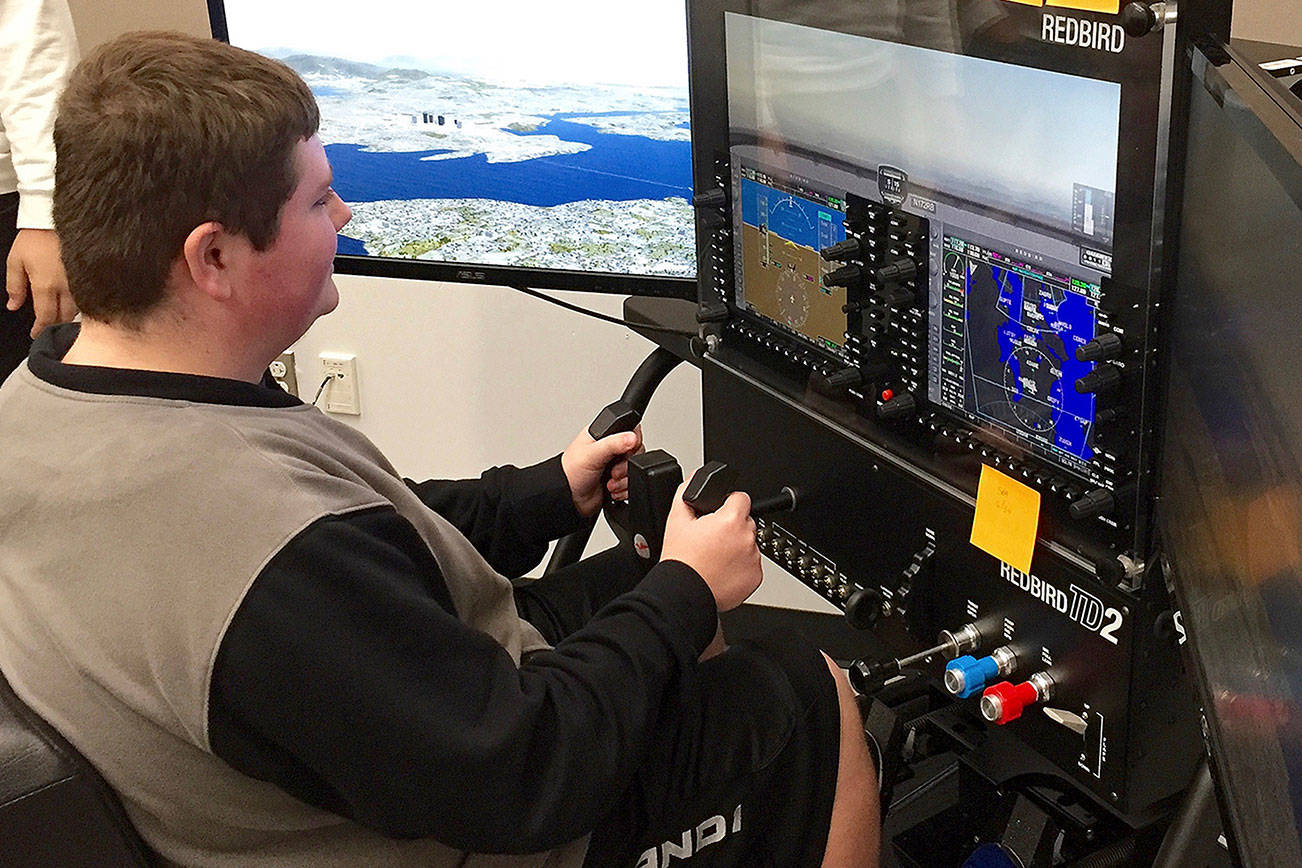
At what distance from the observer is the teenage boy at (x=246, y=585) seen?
1.02 metres

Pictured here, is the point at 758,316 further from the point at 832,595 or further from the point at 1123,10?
the point at 1123,10

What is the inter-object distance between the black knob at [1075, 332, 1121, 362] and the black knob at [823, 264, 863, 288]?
1.03 ft

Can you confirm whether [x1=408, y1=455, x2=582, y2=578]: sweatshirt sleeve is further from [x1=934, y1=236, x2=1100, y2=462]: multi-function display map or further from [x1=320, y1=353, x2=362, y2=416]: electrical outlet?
[x1=320, y1=353, x2=362, y2=416]: electrical outlet

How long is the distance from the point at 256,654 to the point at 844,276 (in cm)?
68

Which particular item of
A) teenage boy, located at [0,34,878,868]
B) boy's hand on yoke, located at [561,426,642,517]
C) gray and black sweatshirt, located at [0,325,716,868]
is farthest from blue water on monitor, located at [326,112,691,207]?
gray and black sweatshirt, located at [0,325,716,868]

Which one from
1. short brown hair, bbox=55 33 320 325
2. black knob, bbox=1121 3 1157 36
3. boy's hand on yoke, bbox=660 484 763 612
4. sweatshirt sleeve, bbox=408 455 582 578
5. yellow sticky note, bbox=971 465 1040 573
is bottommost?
sweatshirt sleeve, bbox=408 455 582 578

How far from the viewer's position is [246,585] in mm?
1012

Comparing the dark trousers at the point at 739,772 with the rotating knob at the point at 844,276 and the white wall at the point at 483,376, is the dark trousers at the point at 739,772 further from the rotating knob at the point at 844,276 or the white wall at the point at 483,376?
the white wall at the point at 483,376

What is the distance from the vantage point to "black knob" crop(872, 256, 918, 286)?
1308 mm

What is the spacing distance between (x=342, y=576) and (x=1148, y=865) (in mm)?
897

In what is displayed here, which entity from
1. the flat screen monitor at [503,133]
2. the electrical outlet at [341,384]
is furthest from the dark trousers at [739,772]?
the electrical outlet at [341,384]

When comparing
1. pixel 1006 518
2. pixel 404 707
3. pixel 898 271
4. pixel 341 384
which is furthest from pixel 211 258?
pixel 341 384

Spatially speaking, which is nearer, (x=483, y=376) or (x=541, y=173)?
(x=541, y=173)

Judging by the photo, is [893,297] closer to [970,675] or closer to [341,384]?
[970,675]
